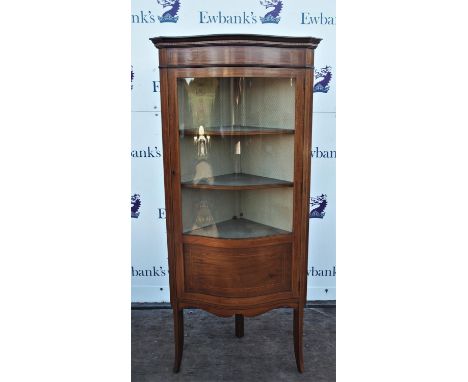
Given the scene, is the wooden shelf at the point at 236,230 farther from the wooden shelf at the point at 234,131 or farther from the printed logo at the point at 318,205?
the printed logo at the point at 318,205

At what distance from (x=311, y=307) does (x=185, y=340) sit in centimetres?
102

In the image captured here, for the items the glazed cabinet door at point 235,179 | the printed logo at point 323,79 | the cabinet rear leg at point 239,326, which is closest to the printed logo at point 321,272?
the cabinet rear leg at point 239,326

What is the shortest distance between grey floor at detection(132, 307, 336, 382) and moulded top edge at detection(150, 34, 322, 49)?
179 cm

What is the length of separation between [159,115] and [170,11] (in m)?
0.71

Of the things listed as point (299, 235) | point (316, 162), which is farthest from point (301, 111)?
point (316, 162)

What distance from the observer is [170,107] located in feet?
6.88

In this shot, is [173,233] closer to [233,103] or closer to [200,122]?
[200,122]

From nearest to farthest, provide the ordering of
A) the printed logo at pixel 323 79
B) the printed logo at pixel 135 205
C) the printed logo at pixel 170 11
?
the printed logo at pixel 170 11 < the printed logo at pixel 323 79 < the printed logo at pixel 135 205

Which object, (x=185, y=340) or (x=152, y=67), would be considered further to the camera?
(x=152, y=67)

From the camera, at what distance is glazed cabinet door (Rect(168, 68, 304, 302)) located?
2.12 metres

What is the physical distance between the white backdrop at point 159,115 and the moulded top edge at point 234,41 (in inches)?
36.4

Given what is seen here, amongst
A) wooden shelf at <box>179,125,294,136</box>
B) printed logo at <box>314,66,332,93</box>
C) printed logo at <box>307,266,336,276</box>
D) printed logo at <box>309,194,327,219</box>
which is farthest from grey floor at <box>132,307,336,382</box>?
printed logo at <box>314,66,332,93</box>

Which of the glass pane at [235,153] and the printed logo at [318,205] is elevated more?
the glass pane at [235,153]

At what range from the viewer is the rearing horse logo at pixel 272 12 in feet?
9.37
